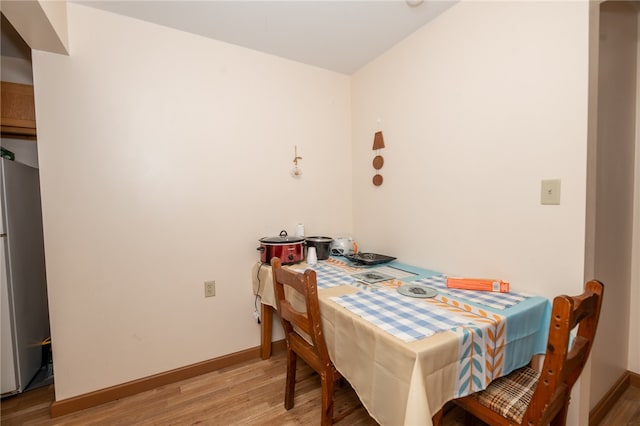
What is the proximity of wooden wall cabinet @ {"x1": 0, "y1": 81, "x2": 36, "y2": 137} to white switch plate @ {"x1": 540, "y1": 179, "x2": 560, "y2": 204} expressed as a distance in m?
2.92

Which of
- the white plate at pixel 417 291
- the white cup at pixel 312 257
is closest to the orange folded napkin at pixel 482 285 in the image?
the white plate at pixel 417 291

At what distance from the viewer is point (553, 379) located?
0.77 m

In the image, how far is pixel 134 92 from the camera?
1663 mm

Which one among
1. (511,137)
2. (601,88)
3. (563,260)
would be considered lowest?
(563,260)

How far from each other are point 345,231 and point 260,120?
1.20 meters

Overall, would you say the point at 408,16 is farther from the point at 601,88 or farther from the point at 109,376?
the point at 109,376

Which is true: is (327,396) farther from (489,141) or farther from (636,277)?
(636,277)

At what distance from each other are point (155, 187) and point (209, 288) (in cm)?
77

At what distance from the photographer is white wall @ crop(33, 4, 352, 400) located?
1.53 meters

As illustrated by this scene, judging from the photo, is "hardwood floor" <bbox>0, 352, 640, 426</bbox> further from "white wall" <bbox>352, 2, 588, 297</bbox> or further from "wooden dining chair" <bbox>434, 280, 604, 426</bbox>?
"white wall" <bbox>352, 2, 588, 297</bbox>

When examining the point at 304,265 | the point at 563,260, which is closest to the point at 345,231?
the point at 304,265

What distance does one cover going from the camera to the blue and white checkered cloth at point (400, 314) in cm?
93

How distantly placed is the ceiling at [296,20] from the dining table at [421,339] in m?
1.61

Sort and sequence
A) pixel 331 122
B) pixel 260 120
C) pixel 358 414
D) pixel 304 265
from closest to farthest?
1. pixel 358 414
2. pixel 304 265
3. pixel 260 120
4. pixel 331 122
